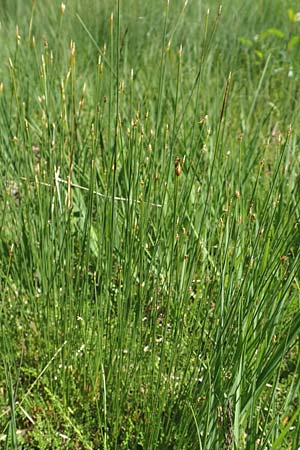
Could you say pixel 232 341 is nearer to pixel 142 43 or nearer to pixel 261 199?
pixel 261 199

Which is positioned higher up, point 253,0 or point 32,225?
point 253,0

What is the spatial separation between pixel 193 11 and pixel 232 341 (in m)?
3.14

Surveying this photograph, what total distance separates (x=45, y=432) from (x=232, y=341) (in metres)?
0.46

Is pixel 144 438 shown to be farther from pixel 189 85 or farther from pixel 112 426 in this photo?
pixel 189 85

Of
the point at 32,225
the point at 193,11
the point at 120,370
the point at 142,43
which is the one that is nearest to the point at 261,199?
the point at 32,225

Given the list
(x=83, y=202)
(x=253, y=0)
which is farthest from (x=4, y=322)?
(x=253, y=0)

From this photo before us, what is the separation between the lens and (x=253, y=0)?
3.79 meters

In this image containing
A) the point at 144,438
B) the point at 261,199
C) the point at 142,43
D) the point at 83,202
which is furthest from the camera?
the point at 142,43

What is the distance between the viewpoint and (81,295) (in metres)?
1.20

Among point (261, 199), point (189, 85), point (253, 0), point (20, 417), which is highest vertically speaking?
point (253, 0)

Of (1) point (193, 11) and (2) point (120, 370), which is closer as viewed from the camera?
(2) point (120, 370)

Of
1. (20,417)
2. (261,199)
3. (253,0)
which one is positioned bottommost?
(20,417)

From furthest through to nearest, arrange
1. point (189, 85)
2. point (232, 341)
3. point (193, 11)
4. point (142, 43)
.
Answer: point (193, 11) < point (142, 43) < point (189, 85) < point (232, 341)

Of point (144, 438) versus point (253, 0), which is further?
point (253, 0)
